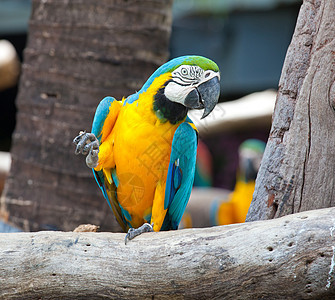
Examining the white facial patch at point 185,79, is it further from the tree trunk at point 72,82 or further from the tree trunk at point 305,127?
the tree trunk at point 72,82

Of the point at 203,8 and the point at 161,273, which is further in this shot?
the point at 203,8

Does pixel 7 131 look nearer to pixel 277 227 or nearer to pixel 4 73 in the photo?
pixel 4 73

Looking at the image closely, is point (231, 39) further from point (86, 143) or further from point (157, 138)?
point (86, 143)

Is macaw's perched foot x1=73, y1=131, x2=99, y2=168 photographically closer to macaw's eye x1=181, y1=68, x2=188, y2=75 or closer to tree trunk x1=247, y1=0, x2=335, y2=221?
macaw's eye x1=181, y1=68, x2=188, y2=75

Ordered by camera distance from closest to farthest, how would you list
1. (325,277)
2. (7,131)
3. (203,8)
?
1. (325,277)
2. (203,8)
3. (7,131)

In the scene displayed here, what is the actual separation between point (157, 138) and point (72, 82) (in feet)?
3.44

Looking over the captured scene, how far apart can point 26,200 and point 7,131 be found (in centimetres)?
662

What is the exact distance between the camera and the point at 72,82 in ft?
9.52

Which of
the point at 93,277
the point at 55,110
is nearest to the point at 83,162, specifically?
the point at 55,110

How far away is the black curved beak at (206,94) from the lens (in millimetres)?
1938

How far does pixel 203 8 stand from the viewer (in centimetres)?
746

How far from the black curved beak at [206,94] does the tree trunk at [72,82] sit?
1048 millimetres

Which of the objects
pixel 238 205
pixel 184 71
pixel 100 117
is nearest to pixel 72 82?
pixel 100 117

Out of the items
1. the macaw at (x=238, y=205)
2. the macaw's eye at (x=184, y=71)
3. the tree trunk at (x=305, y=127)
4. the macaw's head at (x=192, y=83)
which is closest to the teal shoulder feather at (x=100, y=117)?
the macaw's head at (x=192, y=83)
